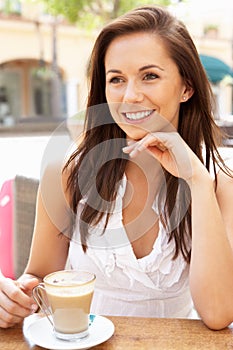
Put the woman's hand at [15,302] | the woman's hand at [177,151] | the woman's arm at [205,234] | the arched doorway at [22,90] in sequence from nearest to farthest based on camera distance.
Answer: the woman's hand at [15,302] → the woman's arm at [205,234] → the woman's hand at [177,151] → the arched doorway at [22,90]

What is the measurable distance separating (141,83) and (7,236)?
952mm

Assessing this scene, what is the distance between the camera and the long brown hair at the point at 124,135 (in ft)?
4.46

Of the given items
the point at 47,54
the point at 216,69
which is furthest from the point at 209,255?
the point at 47,54

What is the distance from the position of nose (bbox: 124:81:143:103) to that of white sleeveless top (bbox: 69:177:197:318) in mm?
307

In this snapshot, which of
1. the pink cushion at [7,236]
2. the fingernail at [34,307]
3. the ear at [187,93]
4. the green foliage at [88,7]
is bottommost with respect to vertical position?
Answer: the pink cushion at [7,236]

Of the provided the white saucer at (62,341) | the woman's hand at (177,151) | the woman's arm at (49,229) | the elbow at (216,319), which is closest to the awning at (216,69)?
the woman's arm at (49,229)

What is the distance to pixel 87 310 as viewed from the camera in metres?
0.97

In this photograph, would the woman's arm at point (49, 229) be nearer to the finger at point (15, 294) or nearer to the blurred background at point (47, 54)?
the finger at point (15, 294)

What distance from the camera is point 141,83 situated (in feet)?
4.17

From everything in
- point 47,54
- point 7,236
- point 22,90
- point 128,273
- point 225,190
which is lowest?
point 22,90

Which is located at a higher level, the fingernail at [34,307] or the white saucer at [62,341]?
the white saucer at [62,341]

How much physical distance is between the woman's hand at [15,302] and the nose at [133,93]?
0.47 meters

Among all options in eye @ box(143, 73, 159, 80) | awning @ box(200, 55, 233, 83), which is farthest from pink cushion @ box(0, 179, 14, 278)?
awning @ box(200, 55, 233, 83)

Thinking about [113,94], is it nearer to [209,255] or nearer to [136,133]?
[136,133]
